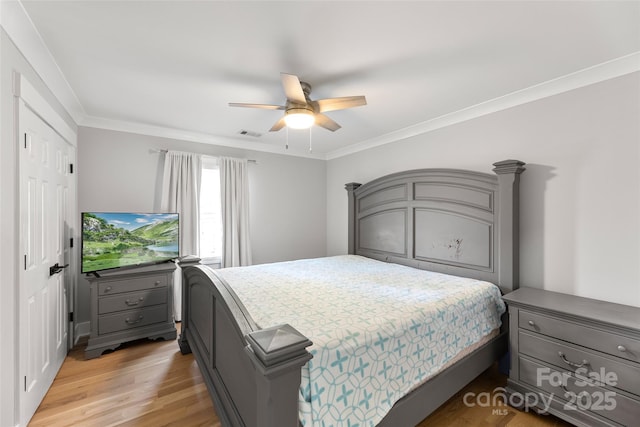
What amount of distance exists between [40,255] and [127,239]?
3.13 ft

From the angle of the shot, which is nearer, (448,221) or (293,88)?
(293,88)

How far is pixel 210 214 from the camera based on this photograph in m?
4.03

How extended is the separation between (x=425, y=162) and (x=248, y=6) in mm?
2628

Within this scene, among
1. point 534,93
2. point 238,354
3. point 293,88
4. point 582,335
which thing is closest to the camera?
point 238,354

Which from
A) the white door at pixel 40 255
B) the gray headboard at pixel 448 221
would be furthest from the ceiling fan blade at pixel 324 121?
the white door at pixel 40 255

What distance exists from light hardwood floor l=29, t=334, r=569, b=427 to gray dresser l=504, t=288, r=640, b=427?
0.19 meters

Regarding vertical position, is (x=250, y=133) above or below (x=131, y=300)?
above

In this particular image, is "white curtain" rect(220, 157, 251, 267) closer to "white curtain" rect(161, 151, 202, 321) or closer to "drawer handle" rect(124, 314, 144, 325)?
"white curtain" rect(161, 151, 202, 321)

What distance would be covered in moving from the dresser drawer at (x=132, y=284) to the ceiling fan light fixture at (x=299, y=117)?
233cm

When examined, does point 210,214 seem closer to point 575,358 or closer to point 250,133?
point 250,133

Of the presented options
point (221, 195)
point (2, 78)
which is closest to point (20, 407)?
point (2, 78)

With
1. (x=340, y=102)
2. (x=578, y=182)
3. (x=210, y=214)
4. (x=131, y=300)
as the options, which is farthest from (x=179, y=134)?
(x=578, y=182)

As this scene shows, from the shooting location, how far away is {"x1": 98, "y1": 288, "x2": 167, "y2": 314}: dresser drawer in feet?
9.31

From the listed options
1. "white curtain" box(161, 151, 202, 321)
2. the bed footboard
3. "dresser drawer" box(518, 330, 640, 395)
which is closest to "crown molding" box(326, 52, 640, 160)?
"dresser drawer" box(518, 330, 640, 395)
